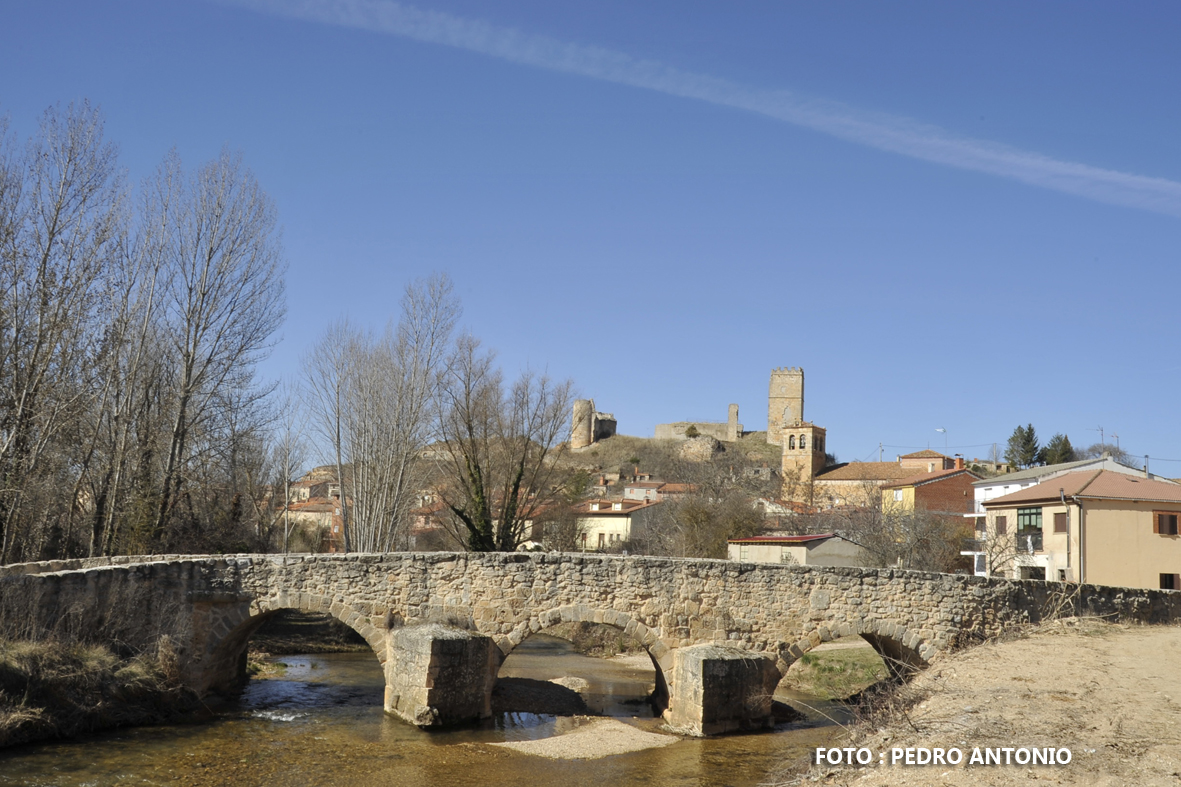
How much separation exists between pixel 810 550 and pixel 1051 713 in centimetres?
1730

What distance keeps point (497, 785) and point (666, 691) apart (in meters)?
5.42

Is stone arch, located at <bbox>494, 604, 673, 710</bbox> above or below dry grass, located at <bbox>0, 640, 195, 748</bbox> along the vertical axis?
above

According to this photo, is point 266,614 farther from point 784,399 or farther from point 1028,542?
point 784,399

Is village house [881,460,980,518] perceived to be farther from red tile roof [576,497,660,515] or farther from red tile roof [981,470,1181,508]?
red tile roof [981,470,1181,508]

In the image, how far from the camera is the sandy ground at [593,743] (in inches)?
572

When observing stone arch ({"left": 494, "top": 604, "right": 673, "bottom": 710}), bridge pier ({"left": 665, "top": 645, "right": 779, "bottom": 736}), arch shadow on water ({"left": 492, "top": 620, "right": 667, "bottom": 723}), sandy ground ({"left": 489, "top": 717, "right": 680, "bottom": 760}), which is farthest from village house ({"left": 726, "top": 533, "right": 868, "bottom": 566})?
sandy ground ({"left": 489, "top": 717, "right": 680, "bottom": 760})

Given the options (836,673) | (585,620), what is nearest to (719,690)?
(585,620)

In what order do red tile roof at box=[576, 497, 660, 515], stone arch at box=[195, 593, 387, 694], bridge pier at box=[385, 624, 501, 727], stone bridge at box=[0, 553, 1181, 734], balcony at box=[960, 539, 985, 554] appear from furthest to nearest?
1. red tile roof at box=[576, 497, 660, 515]
2. balcony at box=[960, 539, 985, 554]
3. stone arch at box=[195, 593, 387, 694]
4. stone bridge at box=[0, 553, 1181, 734]
5. bridge pier at box=[385, 624, 501, 727]

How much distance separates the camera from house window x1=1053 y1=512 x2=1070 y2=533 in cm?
2339

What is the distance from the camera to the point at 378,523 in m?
25.9

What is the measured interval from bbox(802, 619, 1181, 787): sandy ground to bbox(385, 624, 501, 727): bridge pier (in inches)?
264

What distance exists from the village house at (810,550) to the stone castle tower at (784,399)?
61923mm

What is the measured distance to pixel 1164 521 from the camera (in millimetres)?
22188

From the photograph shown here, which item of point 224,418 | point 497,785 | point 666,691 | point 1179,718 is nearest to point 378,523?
point 224,418
